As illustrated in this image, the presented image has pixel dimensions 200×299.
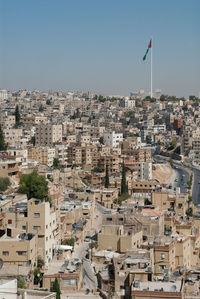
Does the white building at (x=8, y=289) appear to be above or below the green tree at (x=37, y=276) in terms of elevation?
above

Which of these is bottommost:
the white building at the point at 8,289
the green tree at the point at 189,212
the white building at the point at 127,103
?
the green tree at the point at 189,212

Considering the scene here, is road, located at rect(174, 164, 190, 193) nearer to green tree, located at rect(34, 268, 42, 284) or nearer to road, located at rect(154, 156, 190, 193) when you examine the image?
road, located at rect(154, 156, 190, 193)

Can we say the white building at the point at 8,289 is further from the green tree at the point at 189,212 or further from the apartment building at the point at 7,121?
the apartment building at the point at 7,121

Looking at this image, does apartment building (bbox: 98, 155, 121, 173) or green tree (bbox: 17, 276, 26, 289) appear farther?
apartment building (bbox: 98, 155, 121, 173)

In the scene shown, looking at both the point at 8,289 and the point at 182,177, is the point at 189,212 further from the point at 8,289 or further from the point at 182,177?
the point at 182,177

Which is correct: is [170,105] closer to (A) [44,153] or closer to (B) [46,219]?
(A) [44,153]

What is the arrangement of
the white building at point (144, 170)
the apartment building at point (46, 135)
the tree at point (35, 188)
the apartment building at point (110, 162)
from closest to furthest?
the tree at point (35, 188) → the white building at point (144, 170) → the apartment building at point (110, 162) → the apartment building at point (46, 135)

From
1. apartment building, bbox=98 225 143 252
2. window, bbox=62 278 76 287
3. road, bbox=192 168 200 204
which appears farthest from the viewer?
road, bbox=192 168 200 204

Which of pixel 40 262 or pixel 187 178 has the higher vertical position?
pixel 40 262

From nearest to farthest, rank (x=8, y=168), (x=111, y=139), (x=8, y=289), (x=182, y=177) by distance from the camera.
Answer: (x=8, y=289), (x=8, y=168), (x=182, y=177), (x=111, y=139)

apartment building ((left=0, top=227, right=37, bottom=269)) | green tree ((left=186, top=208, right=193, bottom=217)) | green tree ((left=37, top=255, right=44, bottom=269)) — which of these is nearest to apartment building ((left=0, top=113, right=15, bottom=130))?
green tree ((left=186, top=208, right=193, bottom=217))

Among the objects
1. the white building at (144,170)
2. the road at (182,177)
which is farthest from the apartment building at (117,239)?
the road at (182,177)

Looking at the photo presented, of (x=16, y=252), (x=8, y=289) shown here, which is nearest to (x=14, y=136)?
(x=16, y=252)

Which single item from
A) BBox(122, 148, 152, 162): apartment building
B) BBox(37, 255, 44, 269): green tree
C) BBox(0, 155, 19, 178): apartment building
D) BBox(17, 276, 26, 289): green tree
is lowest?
BBox(37, 255, 44, 269): green tree
